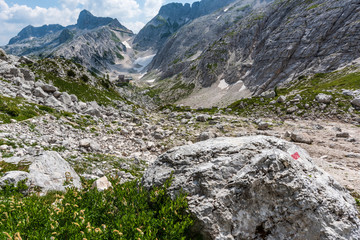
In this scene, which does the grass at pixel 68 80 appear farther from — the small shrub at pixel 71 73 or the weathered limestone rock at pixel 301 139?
the weathered limestone rock at pixel 301 139

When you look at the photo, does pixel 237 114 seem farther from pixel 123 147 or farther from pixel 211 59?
pixel 211 59

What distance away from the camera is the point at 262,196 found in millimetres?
5629

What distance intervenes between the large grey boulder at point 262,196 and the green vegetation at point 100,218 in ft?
2.20

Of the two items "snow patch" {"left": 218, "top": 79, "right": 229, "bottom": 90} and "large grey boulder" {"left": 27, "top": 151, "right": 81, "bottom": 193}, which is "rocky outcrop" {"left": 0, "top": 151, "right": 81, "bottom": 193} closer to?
"large grey boulder" {"left": 27, "top": 151, "right": 81, "bottom": 193}

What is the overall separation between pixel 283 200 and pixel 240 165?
167cm

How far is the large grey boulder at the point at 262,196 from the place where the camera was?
5.06 meters

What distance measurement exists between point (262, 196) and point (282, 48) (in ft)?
444

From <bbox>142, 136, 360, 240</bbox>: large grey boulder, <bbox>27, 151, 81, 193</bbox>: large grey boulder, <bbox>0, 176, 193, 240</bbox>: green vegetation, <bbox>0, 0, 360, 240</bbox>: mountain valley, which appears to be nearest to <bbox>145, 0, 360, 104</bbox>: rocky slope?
<bbox>0, 0, 360, 240</bbox>: mountain valley

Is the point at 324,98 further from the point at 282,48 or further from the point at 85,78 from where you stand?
the point at 282,48

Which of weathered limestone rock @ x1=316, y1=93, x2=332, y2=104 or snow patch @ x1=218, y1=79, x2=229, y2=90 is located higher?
weathered limestone rock @ x1=316, y1=93, x2=332, y2=104

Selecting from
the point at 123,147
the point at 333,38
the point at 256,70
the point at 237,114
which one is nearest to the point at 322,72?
the point at 333,38

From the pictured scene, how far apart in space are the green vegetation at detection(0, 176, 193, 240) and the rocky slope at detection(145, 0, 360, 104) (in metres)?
110

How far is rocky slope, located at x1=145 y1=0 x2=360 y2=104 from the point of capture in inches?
3597

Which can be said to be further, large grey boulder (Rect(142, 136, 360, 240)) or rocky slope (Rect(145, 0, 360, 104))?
rocky slope (Rect(145, 0, 360, 104))
